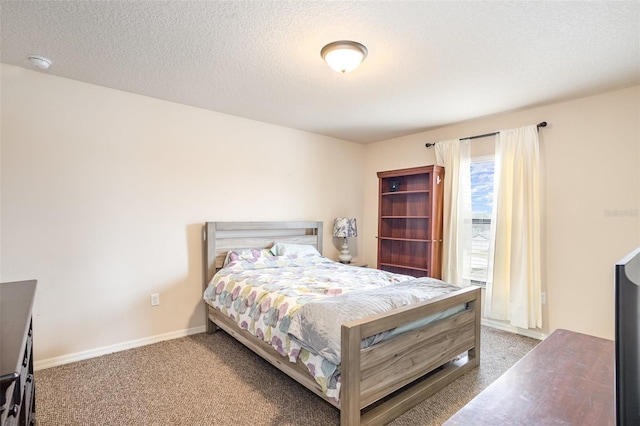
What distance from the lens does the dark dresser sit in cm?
81

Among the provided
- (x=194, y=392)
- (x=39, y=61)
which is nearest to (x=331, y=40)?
(x=39, y=61)

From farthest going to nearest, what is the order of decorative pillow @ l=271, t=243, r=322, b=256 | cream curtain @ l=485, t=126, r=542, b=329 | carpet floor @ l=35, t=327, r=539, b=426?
decorative pillow @ l=271, t=243, r=322, b=256 → cream curtain @ l=485, t=126, r=542, b=329 → carpet floor @ l=35, t=327, r=539, b=426

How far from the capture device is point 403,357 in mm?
1979

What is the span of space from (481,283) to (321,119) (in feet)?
8.87

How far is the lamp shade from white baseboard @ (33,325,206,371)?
2.05 metres

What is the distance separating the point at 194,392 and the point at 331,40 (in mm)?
2582

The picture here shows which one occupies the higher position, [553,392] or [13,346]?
[13,346]

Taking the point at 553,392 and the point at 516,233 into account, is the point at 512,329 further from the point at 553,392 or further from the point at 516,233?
the point at 553,392

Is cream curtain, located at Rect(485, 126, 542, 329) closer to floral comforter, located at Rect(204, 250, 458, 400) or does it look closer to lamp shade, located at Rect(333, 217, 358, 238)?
floral comforter, located at Rect(204, 250, 458, 400)

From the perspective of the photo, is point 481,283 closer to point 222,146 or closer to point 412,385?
point 412,385

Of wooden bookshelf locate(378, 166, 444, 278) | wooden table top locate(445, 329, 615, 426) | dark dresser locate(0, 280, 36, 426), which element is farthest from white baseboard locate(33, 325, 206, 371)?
wooden table top locate(445, 329, 615, 426)

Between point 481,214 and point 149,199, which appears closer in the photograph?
point 149,199

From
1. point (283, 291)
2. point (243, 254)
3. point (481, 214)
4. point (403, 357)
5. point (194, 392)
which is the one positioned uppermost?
point (481, 214)

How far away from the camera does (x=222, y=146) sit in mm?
3609
